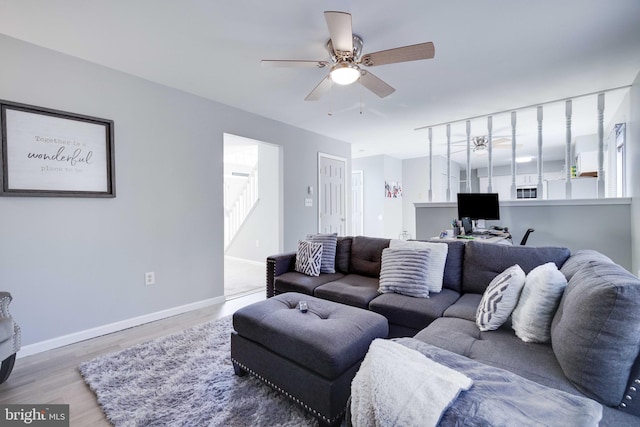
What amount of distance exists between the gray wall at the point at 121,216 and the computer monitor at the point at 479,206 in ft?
10.5

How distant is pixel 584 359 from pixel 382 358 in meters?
0.75

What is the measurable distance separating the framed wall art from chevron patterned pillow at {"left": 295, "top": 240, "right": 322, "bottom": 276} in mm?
Answer: 1934

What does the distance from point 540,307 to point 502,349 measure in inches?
11.8

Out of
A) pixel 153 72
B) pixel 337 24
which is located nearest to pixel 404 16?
pixel 337 24

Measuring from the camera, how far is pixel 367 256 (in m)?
2.99

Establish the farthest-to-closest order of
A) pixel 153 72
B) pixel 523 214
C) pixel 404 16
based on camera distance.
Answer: pixel 523 214
pixel 153 72
pixel 404 16

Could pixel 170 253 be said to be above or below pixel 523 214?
below

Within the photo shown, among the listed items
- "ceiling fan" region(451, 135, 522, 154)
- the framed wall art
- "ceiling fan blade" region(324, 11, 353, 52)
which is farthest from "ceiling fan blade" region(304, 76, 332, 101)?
"ceiling fan" region(451, 135, 522, 154)

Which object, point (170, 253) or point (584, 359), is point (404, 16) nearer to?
point (584, 359)

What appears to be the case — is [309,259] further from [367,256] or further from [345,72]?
[345,72]

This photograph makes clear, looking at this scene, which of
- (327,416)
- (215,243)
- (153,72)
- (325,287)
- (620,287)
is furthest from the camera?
(215,243)

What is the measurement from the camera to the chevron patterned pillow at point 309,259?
3004 millimetres

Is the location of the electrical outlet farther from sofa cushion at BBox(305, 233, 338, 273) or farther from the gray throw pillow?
the gray throw pillow

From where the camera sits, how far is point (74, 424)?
1525 mm
